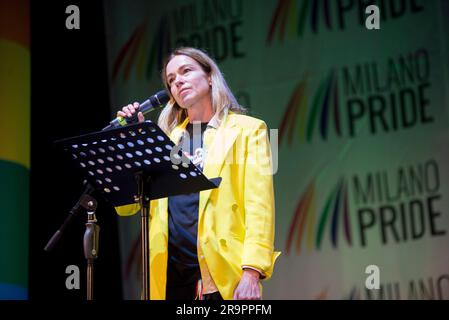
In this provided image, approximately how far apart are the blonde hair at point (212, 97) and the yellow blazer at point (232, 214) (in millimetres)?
144

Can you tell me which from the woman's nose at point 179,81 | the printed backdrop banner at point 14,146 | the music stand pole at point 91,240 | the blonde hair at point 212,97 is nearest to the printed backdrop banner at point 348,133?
the printed backdrop banner at point 14,146

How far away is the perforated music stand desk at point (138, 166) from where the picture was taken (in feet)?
8.74

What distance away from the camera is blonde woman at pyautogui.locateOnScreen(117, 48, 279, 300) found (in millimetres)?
2943

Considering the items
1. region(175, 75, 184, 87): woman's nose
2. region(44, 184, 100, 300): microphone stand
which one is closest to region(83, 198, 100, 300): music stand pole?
region(44, 184, 100, 300): microphone stand

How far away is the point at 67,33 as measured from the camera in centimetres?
504

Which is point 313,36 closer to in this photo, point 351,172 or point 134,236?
point 351,172

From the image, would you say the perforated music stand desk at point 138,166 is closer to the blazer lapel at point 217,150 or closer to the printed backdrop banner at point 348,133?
the blazer lapel at point 217,150

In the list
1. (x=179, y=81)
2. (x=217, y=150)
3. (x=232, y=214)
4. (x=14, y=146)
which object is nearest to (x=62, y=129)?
(x=14, y=146)

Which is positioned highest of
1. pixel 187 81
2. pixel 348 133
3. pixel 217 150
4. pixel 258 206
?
pixel 348 133

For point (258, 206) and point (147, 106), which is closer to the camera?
point (258, 206)

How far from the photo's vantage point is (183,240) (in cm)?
305

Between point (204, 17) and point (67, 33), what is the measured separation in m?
0.95

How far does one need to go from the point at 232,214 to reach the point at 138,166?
473 millimetres

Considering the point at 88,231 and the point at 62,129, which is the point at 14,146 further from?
the point at 88,231
